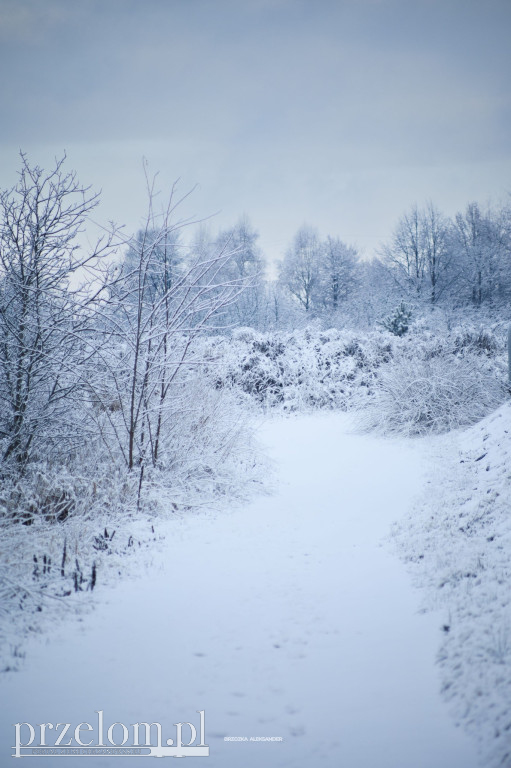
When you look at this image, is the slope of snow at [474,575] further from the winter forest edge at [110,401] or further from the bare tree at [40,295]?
the bare tree at [40,295]

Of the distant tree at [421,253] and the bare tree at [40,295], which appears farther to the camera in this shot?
the distant tree at [421,253]

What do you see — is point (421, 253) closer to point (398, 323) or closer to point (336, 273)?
point (336, 273)

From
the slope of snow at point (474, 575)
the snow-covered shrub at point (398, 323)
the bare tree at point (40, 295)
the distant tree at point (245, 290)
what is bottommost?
the slope of snow at point (474, 575)

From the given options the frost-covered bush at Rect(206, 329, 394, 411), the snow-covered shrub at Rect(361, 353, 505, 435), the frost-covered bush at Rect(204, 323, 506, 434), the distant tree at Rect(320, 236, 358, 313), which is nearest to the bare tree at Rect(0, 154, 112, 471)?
the frost-covered bush at Rect(204, 323, 506, 434)

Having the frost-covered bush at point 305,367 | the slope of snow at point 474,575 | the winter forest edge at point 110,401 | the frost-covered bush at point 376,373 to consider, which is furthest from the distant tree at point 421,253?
the slope of snow at point 474,575

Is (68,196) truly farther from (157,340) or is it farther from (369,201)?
(369,201)

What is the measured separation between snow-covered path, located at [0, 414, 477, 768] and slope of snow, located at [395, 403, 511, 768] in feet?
0.28

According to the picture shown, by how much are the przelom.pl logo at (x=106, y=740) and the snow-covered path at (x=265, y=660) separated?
3cm

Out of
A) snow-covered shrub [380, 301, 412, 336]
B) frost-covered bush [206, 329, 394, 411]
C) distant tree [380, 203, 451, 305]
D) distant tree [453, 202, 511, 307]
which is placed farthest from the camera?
distant tree [380, 203, 451, 305]

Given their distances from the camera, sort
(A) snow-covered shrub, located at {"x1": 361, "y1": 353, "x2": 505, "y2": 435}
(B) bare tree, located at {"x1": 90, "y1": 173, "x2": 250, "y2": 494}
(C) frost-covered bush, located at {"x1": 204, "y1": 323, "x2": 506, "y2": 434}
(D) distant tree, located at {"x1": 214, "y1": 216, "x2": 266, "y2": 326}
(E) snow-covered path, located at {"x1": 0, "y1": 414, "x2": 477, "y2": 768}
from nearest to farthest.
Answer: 1. (E) snow-covered path, located at {"x1": 0, "y1": 414, "x2": 477, "y2": 768}
2. (B) bare tree, located at {"x1": 90, "y1": 173, "x2": 250, "y2": 494}
3. (A) snow-covered shrub, located at {"x1": 361, "y1": 353, "x2": 505, "y2": 435}
4. (C) frost-covered bush, located at {"x1": 204, "y1": 323, "x2": 506, "y2": 434}
5. (D) distant tree, located at {"x1": 214, "y1": 216, "x2": 266, "y2": 326}

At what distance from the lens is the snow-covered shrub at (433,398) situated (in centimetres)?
703

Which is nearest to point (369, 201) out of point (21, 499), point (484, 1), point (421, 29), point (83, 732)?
point (421, 29)

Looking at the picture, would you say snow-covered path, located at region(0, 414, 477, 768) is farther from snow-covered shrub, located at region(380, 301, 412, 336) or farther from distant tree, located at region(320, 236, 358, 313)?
distant tree, located at region(320, 236, 358, 313)

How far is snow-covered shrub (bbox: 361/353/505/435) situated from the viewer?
277 inches
